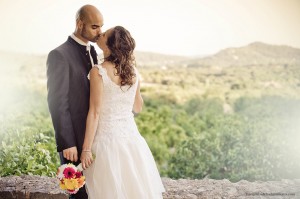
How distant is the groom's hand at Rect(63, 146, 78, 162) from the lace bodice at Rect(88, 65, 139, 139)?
5.3 inches

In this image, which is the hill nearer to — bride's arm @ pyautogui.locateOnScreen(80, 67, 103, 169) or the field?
the field

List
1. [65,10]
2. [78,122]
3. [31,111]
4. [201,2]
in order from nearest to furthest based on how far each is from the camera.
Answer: [78,122] < [65,10] < [31,111] < [201,2]

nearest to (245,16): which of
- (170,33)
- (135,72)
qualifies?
(170,33)

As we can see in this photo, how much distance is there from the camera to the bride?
6.03 feet

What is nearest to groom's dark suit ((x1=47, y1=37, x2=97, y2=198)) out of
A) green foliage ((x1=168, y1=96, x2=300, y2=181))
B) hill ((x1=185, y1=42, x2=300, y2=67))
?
green foliage ((x1=168, y1=96, x2=300, y2=181))

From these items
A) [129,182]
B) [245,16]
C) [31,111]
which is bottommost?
[31,111]

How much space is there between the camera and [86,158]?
6.13 ft

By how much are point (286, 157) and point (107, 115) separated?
3823 mm

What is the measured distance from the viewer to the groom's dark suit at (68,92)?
1900mm

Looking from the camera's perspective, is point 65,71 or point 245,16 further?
point 245,16

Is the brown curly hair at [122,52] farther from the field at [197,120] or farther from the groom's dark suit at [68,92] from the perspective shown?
the field at [197,120]

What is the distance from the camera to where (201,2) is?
9398 mm

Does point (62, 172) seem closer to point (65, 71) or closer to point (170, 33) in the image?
point (65, 71)

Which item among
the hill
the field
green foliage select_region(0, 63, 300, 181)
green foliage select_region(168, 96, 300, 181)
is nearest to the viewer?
green foliage select_region(0, 63, 300, 181)
